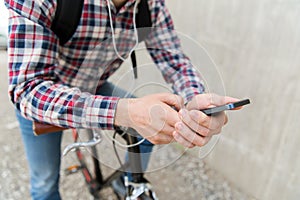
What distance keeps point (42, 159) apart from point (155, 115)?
73 centimetres

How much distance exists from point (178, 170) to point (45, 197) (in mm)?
995

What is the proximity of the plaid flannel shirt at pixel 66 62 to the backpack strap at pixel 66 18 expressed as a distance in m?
0.02

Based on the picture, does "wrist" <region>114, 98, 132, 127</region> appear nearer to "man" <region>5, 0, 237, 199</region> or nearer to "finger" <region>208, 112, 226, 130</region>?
"man" <region>5, 0, 237, 199</region>

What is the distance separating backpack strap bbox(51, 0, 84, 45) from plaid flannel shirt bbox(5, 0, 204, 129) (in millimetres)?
15

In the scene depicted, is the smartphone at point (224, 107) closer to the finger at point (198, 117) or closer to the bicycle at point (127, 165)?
the finger at point (198, 117)

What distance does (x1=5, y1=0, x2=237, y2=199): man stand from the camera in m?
0.61

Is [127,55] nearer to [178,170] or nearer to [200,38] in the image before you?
[200,38]

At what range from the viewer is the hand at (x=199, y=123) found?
60cm

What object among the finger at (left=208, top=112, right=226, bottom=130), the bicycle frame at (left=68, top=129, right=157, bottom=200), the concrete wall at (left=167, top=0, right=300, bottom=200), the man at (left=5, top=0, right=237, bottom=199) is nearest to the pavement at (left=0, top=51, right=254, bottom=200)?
the concrete wall at (left=167, top=0, right=300, bottom=200)

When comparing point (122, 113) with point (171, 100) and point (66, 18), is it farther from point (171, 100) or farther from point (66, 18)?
point (66, 18)

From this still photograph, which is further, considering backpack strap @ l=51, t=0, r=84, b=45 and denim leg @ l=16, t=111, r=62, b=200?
denim leg @ l=16, t=111, r=62, b=200

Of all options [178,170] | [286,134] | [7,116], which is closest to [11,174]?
[7,116]

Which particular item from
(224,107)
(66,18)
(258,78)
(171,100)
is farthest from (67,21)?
(258,78)

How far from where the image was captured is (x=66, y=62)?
96 cm
